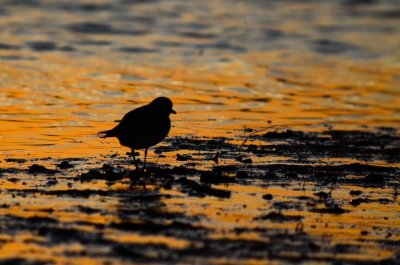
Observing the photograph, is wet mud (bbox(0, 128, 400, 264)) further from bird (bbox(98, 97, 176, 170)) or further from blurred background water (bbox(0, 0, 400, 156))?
blurred background water (bbox(0, 0, 400, 156))

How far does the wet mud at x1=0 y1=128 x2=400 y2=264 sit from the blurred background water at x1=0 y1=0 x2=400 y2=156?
161cm

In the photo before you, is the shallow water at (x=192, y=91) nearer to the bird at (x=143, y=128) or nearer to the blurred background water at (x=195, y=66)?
the blurred background water at (x=195, y=66)

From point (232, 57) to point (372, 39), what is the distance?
6427 mm

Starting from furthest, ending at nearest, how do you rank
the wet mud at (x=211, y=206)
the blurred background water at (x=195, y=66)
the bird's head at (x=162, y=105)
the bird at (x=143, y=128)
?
the blurred background water at (x=195, y=66), the bird's head at (x=162, y=105), the bird at (x=143, y=128), the wet mud at (x=211, y=206)

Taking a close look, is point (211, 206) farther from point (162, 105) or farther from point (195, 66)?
point (195, 66)

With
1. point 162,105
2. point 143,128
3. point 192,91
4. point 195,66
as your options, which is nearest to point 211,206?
point 143,128

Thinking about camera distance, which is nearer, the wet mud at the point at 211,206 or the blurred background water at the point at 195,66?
the wet mud at the point at 211,206

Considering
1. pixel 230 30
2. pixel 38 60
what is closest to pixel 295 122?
pixel 38 60

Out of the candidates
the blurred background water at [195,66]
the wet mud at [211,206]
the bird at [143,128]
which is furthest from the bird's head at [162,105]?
the blurred background water at [195,66]

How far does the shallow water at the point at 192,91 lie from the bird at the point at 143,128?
1.17ft

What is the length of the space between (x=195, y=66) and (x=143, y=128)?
1152 cm

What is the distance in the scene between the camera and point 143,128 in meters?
13.0

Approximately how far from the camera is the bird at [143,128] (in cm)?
1293

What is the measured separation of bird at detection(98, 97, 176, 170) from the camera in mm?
12930
